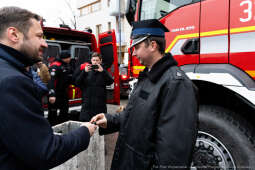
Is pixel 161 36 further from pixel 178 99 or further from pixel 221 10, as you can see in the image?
pixel 221 10

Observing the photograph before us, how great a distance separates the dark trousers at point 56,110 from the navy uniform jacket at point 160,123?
326 cm

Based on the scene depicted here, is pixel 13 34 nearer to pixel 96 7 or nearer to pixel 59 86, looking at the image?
pixel 59 86

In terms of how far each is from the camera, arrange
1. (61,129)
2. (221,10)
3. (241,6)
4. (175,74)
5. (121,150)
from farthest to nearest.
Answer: (61,129)
(221,10)
(241,6)
(121,150)
(175,74)

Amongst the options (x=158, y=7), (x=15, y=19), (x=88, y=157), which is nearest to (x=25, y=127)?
(x=15, y=19)

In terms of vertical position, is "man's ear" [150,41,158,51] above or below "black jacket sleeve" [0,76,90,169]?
above

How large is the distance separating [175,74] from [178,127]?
1.17 feet

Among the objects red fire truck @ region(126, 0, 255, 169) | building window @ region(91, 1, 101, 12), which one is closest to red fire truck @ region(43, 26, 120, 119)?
red fire truck @ region(126, 0, 255, 169)

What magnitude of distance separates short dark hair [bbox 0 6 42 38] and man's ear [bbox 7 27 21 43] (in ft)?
0.06

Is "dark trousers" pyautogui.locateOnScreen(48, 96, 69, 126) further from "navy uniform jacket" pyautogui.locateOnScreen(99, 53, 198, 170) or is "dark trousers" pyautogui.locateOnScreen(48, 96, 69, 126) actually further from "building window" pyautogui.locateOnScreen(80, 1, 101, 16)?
"building window" pyautogui.locateOnScreen(80, 1, 101, 16)

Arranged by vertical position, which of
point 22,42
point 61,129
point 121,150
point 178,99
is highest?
point 22,42

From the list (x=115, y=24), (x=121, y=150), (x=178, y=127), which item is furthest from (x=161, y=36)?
(x=115, y=24)

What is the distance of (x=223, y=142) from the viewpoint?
208cm

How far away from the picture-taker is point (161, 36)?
154 cm

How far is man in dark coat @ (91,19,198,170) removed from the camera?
121cm
